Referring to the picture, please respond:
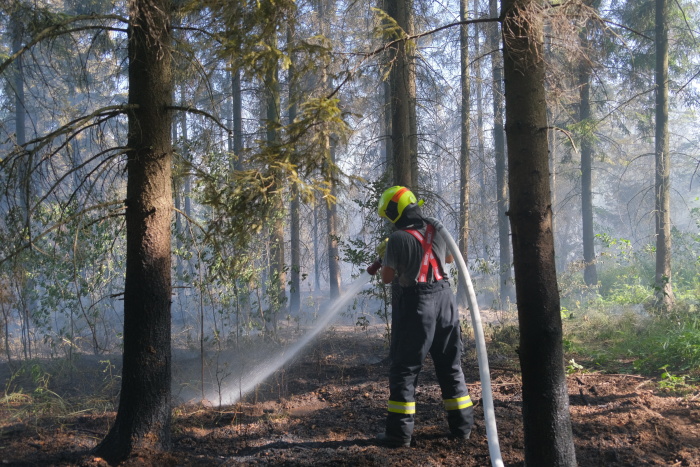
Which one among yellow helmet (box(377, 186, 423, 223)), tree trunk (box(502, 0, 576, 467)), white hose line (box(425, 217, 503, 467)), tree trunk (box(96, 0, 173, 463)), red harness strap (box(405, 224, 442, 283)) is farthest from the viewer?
yellow helmet (box(377, 186, 423, 223))

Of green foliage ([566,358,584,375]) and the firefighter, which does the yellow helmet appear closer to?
the firefighter

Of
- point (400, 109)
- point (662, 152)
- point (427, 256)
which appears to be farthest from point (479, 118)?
point (427, 256)

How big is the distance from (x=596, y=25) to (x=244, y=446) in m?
4.90

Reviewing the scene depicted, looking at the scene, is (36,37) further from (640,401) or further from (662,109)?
(662,109)

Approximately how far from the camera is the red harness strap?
4684 mm

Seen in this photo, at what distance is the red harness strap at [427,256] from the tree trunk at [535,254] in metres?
1.16

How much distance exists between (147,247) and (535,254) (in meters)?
3.19

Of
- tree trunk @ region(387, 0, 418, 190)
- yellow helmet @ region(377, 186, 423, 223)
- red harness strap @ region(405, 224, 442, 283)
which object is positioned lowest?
red harness strap @ region(405, 224, 442, 283)

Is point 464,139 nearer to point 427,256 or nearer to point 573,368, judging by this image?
point 573,368

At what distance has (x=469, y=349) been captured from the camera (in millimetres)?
9016

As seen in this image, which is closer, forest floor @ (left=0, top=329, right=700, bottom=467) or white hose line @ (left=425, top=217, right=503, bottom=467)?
white hose line @ (left=425, top=217, right=503, bottom=467)

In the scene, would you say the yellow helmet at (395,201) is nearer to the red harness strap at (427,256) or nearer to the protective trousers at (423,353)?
the red harness strap at (427,256)

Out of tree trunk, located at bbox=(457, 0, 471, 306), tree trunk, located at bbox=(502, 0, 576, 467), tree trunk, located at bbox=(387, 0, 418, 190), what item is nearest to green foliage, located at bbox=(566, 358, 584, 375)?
tree trunk, located at bbox=(502, 0, 576, 467)

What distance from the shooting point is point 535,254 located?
3.54 m
